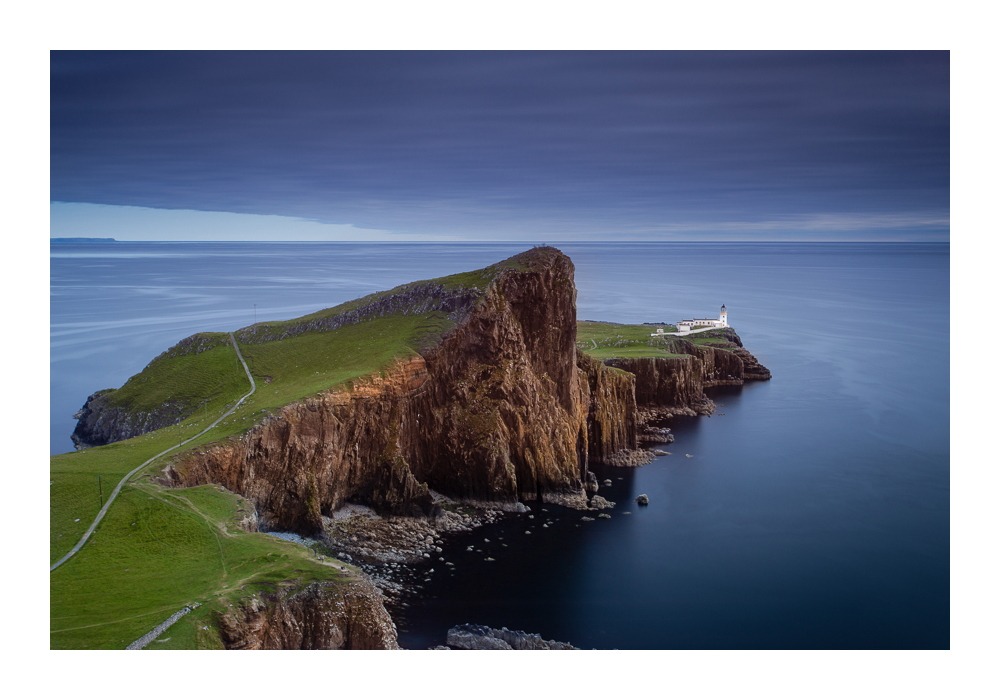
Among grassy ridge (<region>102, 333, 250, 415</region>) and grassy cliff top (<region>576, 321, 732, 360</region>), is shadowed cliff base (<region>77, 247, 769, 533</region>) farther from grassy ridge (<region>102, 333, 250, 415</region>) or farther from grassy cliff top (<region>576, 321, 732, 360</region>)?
grassy cliff top (<region>576, 321, 732, 360</region>)

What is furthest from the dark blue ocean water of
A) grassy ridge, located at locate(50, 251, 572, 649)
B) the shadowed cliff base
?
grassy ridge, located at locate(50, 251, 572, 649)

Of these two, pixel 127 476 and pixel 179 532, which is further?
pixel 127 476

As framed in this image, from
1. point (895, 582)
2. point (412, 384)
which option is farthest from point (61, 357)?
point (895, 582)

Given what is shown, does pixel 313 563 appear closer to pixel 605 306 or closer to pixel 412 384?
pixel 412 384

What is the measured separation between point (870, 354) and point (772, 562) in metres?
81.3

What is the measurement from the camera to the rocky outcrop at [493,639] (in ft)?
119

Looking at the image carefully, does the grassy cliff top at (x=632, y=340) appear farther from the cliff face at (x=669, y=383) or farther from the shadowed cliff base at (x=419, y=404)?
the shadowed cliff base at (x=419, y=404)

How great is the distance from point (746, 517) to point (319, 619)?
38773 millimetres

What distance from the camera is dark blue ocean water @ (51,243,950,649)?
3953cm

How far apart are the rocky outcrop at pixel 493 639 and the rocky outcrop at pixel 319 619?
7.57 metres

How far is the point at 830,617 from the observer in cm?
3934

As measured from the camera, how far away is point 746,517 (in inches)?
2233

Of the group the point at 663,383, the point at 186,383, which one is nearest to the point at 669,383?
the point at 663,383

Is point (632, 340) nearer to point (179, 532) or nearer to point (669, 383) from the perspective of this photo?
point (669, 383)
